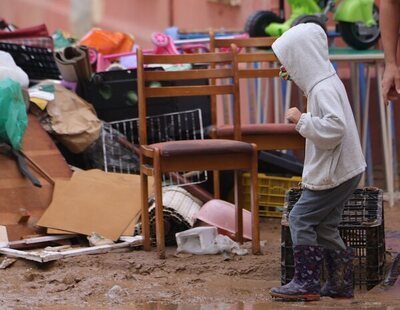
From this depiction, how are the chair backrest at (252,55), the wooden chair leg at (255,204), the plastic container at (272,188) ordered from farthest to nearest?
the plastic container at (272,188) < the chair backrest at (252,55) < the wooden chair leg at (255,204)

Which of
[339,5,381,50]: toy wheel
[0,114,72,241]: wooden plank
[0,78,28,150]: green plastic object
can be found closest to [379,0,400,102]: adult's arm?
[0,114,72,241]: wooden plank

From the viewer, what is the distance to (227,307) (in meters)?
5.63

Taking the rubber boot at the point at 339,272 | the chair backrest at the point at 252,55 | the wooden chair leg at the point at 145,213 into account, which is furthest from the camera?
the chair backrest at the point at 252,55

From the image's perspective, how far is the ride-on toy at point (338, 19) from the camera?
29.8 feet

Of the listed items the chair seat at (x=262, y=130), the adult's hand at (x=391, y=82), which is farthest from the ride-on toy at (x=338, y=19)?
the adult's hand at (x=391, y=82)

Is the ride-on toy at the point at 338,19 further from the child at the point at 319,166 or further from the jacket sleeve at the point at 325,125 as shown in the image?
the jacket sleeve at the point at 325,125

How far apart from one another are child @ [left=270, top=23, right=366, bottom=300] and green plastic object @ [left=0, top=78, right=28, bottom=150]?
97.3 inches

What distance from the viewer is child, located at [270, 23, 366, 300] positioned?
5383mm

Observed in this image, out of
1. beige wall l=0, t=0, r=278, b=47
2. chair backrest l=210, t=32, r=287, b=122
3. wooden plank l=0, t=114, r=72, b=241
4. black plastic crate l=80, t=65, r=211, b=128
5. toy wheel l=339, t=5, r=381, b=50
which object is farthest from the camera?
beige wall l=0, t=0, r=278, b=47

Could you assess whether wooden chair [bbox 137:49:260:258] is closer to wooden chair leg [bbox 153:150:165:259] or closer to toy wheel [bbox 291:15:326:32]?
wooden chair leg [bbox 153:150:165:259]

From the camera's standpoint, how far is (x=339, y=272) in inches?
223

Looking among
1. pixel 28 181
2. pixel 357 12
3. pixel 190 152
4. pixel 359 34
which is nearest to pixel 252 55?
pixel 190 152

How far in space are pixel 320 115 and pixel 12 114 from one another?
2811 mm

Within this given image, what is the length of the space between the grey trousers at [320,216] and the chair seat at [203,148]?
4.07 ft
